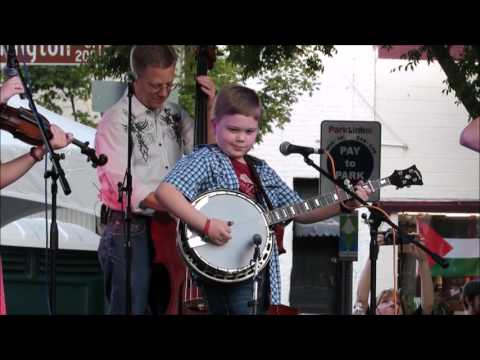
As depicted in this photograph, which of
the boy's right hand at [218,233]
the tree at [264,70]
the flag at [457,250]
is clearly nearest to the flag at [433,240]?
the flag at [457,250]

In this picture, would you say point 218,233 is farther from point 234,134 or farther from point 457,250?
point 457,250

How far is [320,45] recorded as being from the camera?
20.6 feet

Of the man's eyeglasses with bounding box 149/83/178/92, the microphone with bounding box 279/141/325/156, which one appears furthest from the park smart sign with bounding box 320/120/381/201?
the man's eyeglasses with bounding box 149/83/178/92

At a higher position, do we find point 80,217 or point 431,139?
point 431,139

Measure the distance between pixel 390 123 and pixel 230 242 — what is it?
1.41m

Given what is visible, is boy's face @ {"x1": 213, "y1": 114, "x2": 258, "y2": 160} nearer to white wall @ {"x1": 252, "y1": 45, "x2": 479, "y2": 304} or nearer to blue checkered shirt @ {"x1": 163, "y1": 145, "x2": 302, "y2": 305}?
blue checkered shirt @ {"x1": 163, "y1": 145, "x2": 302, "y2": 305}

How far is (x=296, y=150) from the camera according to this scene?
5750 millimetres

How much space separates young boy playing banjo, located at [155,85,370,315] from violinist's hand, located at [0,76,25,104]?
83 cm

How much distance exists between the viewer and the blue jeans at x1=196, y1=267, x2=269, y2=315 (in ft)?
18.7
